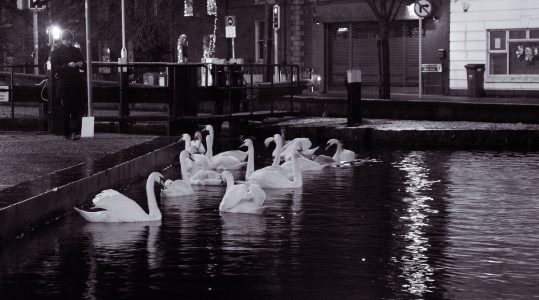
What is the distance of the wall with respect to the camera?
42.7 m

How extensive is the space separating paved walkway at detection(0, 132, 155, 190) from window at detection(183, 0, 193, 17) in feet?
132

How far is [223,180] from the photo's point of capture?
18.1 metres

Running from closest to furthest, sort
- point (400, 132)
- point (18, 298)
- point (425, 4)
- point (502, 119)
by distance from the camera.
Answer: point (18, 298)
point (400, 132)
point (502, 119)
point (425, 4)

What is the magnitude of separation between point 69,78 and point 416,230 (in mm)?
10502

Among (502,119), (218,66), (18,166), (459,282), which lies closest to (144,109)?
(218,66)

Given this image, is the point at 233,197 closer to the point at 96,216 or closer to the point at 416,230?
the point at 96,216

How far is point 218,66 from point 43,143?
9.16 metres

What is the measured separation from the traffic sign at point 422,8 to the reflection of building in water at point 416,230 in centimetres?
2088

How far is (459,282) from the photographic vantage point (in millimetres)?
9953

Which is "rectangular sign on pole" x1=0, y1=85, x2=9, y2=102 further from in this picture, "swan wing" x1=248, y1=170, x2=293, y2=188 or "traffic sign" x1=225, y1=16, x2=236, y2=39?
"traffic sign" x1=225, y1=16, x2=236, y2=39

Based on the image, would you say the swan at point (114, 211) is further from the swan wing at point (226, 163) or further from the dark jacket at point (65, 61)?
the dark jacket at point (65, 61)

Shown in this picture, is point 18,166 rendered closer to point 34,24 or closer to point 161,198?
point 161,198

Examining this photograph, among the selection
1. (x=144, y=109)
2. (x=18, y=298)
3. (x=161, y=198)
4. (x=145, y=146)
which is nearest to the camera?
(x=18, y=298)

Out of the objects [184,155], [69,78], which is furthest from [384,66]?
[184,155]
